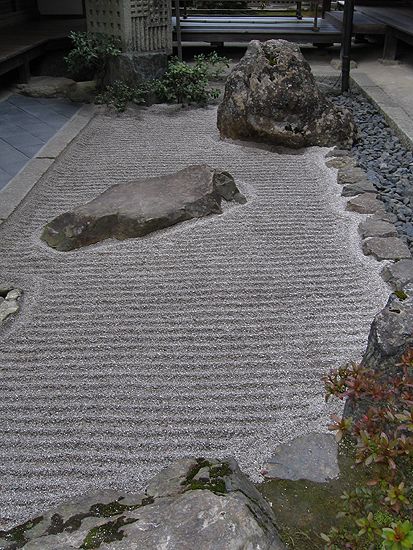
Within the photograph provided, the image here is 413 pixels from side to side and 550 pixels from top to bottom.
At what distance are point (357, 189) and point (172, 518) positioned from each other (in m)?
3.65

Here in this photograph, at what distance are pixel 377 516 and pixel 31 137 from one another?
5.71 m

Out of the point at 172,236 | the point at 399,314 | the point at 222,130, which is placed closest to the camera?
the point at 399,314


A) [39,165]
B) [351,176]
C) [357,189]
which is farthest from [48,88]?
[357,189]

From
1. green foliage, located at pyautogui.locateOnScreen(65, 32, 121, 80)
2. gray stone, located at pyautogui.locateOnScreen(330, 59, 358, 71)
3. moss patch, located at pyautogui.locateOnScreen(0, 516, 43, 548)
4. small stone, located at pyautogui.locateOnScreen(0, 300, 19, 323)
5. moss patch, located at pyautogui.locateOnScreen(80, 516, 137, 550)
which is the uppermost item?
green foliage, located at pyautogui.locateOnScreen(65, 32, 121, 80)

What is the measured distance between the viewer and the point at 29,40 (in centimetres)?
930

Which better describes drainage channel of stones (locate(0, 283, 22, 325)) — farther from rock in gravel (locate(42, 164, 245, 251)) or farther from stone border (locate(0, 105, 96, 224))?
stone border (locate(0, 105, 96, 224))

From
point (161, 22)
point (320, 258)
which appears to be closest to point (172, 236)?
point (320, 258)

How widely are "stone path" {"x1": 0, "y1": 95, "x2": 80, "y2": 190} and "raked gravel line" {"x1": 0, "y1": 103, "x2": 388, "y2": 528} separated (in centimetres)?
91

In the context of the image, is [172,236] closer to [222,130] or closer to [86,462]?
[86,462]

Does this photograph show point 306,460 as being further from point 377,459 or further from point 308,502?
point 377,459

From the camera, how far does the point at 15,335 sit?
3182 millimetres

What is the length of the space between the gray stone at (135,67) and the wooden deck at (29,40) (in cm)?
132

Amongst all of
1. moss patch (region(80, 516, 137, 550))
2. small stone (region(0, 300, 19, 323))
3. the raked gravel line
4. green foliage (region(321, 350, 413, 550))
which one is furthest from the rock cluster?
moss patch (region(80, 516, 137, 550))

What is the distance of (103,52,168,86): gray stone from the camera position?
775cm
